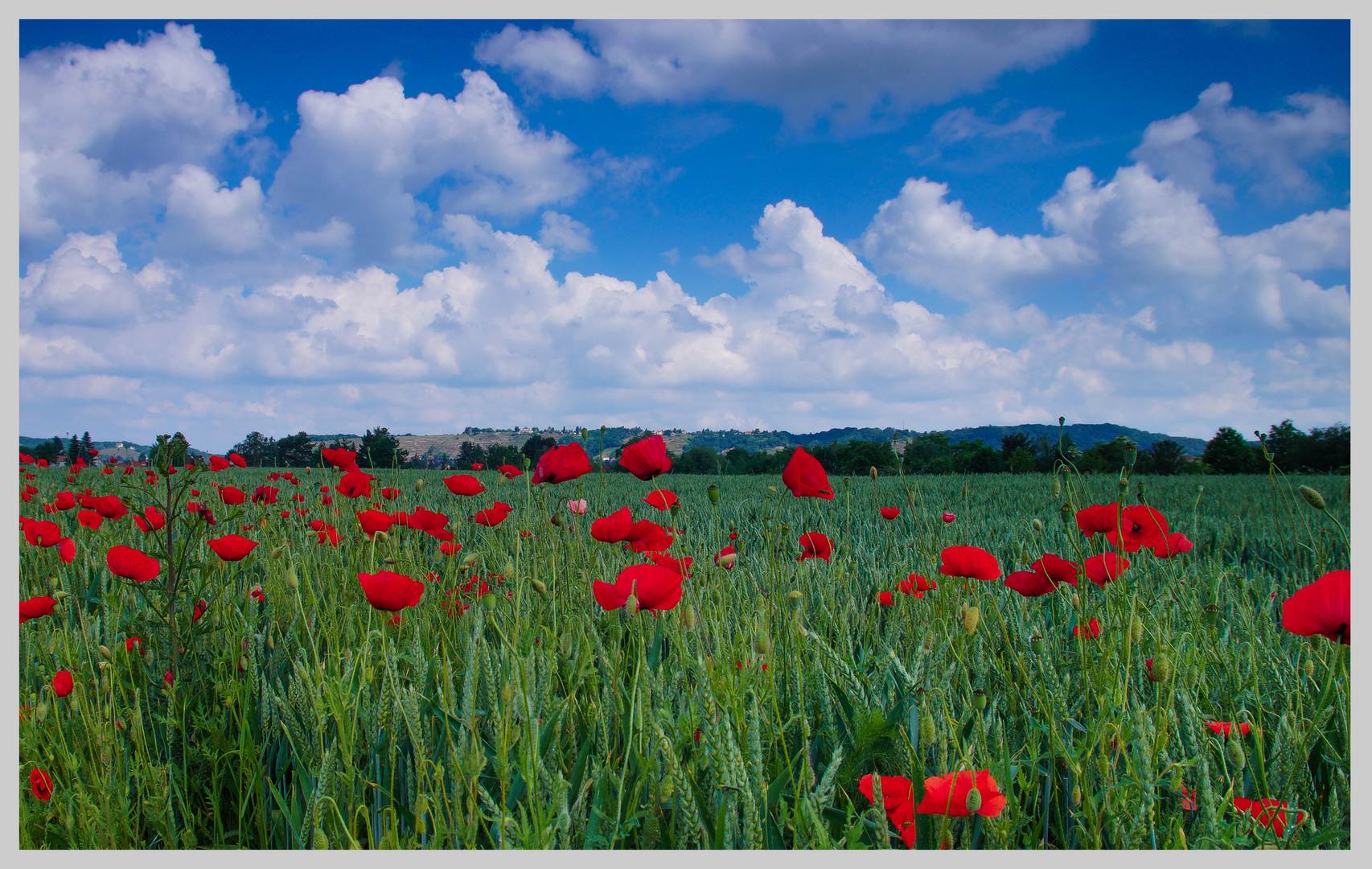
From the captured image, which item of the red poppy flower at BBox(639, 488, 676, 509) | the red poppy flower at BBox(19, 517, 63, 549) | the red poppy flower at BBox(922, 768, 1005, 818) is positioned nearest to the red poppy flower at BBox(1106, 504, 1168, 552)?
the red poppy flower at BBox(922, 768, 1005, 818)

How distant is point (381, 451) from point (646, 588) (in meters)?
2.54

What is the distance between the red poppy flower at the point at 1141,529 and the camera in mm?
1693

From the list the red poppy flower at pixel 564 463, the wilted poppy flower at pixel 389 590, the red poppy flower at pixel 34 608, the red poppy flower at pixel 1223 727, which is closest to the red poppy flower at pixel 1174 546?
the red poppy flower at pixel 1223 727

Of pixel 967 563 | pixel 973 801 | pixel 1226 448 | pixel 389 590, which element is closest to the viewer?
pixel 973 801

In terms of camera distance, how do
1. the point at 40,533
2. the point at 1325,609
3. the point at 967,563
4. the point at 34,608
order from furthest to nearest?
1. the point at 40,533
2. the point at 967,563
3. the point at 34,608
4. the point at 1325,609

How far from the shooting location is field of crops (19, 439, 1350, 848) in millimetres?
1064

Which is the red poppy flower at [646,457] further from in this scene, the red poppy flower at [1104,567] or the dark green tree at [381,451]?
the dark green tree at [381,451]

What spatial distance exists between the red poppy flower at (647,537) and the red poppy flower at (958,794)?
40.5 inches

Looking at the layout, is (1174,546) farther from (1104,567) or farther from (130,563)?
(130,563)

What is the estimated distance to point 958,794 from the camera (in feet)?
3.00

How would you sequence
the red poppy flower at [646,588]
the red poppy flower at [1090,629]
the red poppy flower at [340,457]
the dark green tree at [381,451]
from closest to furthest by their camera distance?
the red poppy flower at [646,588] < the red poppy flower at [1090,629] < the red poppy flower at [340,457] < the dark green tree at [381,451]

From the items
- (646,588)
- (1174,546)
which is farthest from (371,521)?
(1174,546)

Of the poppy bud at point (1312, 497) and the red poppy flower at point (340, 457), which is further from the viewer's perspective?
the red poppy flower at point (340, 457)

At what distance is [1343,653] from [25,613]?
2797 millimetres
